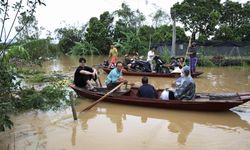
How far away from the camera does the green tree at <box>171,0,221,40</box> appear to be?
3005 cm

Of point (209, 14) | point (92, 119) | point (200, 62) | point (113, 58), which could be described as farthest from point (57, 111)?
point (209, 14)

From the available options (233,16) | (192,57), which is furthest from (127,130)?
(233,16)

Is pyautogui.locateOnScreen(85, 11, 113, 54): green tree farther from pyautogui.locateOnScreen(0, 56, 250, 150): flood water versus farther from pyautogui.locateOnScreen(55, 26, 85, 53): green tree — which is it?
pyautogui.locateOnScreen(0, 56, 250, 150): flood water

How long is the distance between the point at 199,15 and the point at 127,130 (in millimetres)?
23319

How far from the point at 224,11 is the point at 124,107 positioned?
24107 mm

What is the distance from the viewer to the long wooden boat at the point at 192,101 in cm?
923

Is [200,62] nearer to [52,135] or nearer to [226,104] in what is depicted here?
[226,104]

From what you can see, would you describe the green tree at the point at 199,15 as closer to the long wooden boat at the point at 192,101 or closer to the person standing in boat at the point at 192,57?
the person standing in boat at the point at 192,57

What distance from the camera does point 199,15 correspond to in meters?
30.1

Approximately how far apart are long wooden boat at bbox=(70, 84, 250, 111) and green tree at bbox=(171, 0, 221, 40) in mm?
20254

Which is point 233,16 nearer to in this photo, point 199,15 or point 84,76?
point 199,15

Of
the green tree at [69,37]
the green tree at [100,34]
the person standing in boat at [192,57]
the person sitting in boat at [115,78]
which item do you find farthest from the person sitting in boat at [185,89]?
the green tree at [69,37]

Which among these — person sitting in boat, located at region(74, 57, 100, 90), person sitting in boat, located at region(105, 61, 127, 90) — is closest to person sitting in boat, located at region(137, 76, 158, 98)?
person sitting in boat, located at region(105, 61, 127, 90)

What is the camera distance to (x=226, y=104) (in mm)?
9250
